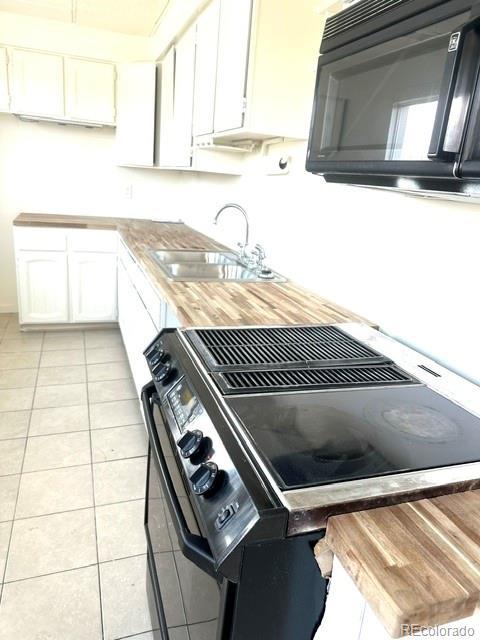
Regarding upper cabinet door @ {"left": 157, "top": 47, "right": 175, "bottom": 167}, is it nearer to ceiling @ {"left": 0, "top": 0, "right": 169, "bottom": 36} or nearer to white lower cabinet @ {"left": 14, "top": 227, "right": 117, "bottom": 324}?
ceiling @ {"left": 0, "top": 0, "right": 169, "bottom": 36}

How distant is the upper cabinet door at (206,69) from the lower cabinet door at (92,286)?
57.3 inches

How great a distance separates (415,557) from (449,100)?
71cm

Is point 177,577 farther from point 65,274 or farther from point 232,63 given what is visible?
point 65,274

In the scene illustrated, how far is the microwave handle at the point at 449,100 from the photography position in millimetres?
721

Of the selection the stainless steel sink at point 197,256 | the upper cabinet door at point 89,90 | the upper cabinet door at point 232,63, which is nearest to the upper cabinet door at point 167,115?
the upper cabinet door at point 89,90

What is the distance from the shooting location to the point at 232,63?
195 centimetres

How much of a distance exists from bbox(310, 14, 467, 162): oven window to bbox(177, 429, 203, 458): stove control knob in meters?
0.66

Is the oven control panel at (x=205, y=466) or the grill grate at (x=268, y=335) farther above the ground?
the grill grate at (x=268, y=335)

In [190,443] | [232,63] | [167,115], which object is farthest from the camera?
[167,115]

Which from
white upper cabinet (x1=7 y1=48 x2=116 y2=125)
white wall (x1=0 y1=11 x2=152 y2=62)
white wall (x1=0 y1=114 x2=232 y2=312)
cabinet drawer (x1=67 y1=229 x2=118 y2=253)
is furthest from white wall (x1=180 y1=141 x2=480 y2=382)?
white wall (x1=0 y1=11 x2=152 y2=62)

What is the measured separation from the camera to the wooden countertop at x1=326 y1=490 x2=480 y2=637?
1.69ft

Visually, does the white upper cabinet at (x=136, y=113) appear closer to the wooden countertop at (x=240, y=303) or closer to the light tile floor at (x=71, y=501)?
the wooden countertop at (x=240, y=303)

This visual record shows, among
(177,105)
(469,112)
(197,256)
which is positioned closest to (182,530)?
(469,112)

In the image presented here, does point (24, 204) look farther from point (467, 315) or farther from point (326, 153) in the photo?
point (467, 315)
